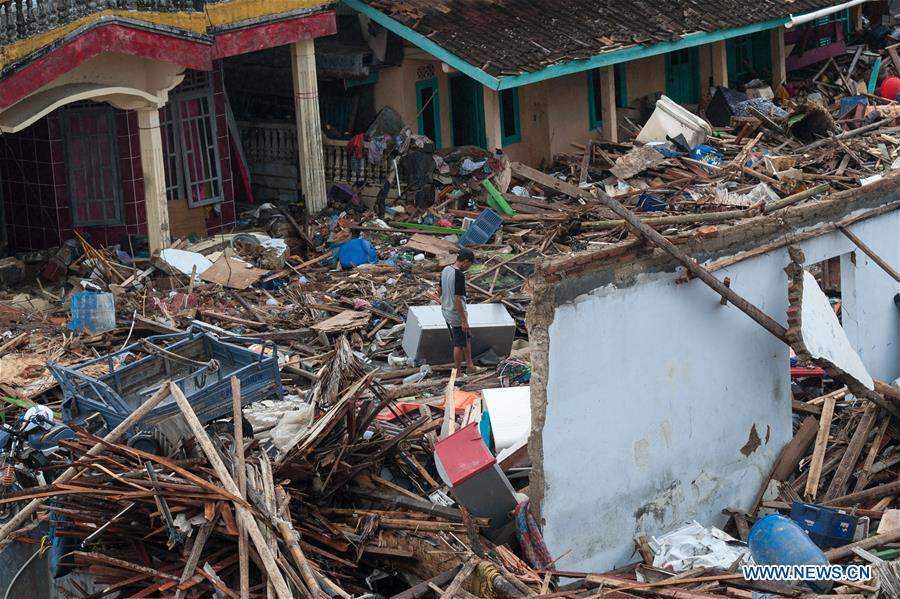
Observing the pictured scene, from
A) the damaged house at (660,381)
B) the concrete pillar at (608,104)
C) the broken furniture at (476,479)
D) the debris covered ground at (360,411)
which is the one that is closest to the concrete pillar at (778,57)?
the concrete pillar at (608,104)

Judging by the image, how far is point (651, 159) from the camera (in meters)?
23.7

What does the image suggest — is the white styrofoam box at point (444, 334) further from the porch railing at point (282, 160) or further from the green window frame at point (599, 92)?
the green window frame at point (599, 92)

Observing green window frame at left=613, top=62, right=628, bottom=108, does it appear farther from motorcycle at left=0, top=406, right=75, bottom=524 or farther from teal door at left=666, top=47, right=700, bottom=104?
motorcycle at left=0, top=406, right=75, bottom=524

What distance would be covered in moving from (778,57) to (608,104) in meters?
5.95

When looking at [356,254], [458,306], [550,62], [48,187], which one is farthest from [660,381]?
[550,62]

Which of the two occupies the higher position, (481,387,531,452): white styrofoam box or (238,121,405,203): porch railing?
(238,121,405,203): porch railing

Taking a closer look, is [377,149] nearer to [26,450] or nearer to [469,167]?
[469,167]

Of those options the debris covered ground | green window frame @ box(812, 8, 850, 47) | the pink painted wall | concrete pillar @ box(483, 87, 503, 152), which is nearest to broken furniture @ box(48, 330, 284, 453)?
the debris covered ground

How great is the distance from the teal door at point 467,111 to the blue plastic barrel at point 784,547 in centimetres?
1499

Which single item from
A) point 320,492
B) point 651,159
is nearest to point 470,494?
point 320,492

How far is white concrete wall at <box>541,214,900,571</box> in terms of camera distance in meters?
11.1

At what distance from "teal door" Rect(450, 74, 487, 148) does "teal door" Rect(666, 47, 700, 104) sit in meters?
5.60

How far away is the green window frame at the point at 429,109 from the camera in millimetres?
24328

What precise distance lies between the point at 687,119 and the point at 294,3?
7636 millimetres
